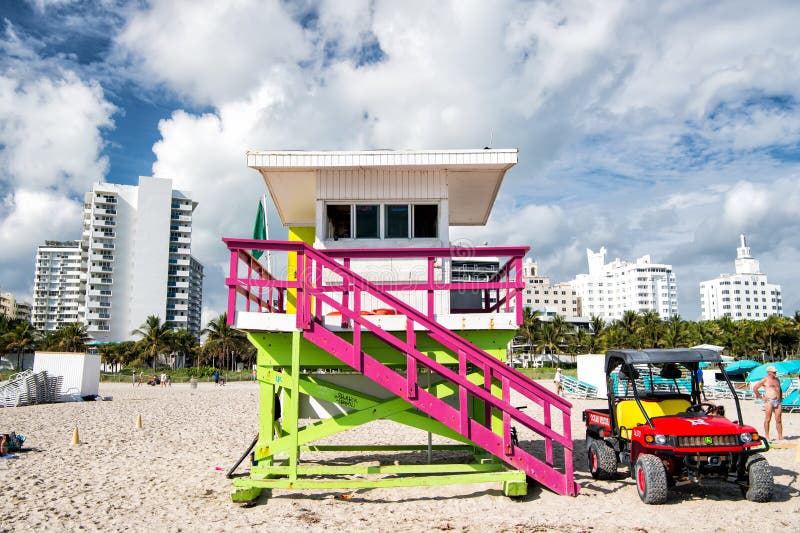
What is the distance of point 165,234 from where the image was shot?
384 feet

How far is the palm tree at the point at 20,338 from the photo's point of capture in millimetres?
80438

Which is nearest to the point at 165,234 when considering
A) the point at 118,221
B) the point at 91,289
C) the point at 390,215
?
the point at 118,221

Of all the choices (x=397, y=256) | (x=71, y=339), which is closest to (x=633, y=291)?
(x=71, y=339)

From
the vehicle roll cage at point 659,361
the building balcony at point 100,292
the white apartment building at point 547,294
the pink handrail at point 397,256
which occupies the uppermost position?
the white apartment building at point 547,294

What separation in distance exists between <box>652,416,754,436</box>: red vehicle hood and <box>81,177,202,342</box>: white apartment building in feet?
376

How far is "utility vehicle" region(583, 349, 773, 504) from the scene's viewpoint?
24.6 feet

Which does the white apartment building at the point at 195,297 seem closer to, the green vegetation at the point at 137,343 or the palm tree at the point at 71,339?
the green vegetation at the point at 137,343

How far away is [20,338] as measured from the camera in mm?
81312

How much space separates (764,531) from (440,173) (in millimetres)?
7458

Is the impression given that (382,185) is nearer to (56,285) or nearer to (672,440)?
(672,440)

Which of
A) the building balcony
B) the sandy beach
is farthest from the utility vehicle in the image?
the building balcony

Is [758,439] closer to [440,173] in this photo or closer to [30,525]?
[440,173]

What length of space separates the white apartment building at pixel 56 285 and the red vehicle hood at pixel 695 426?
150647mm

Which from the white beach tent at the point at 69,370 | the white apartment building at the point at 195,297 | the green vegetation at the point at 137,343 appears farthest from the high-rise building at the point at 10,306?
the white beach tent at the point at 69,370
